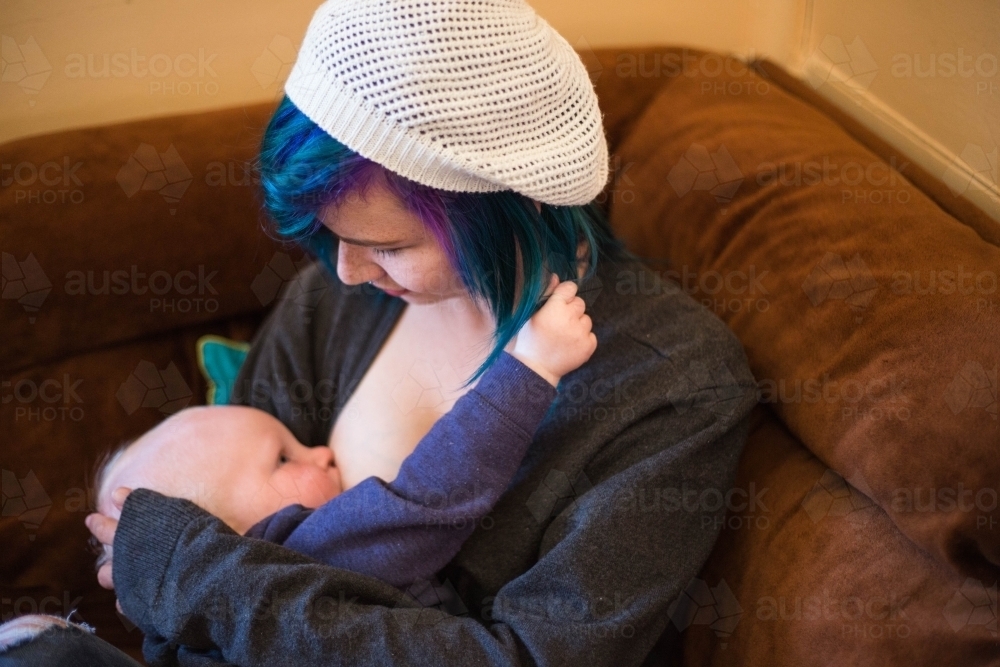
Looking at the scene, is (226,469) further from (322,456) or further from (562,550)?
(562,550)

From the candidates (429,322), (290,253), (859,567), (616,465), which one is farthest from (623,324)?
(290,253)

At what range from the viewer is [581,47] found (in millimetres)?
1883

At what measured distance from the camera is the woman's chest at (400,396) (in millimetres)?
1300

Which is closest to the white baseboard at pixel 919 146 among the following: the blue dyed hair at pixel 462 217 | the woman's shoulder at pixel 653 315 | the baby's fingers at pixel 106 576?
the woman's shoulder at pixel 653 315

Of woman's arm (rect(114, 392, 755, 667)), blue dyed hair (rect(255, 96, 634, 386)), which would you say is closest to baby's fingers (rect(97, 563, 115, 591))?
woman's arm (rect(114, 392, 755, 667))

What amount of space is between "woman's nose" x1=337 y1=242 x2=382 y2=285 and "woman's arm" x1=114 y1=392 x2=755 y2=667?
14.7 inches

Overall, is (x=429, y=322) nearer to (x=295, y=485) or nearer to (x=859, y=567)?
(x=295, y=485)

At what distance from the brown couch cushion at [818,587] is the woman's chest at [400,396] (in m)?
0.46

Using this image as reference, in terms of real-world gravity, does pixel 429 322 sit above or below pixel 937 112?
below

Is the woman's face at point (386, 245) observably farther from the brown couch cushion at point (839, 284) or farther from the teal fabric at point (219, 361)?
the teal fabric at point (219, 361)

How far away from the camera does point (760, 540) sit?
3.84 feet

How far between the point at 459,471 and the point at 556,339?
0.21 meters

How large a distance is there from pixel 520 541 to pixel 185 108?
1154 millimetres

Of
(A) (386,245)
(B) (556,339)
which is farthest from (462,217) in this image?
(B) (556,339)
